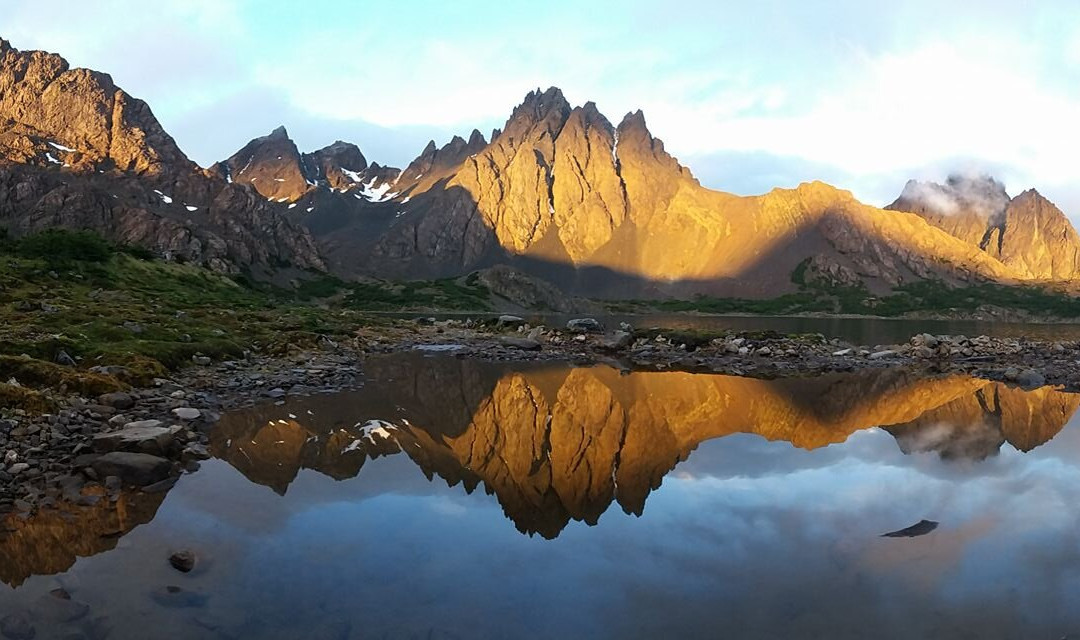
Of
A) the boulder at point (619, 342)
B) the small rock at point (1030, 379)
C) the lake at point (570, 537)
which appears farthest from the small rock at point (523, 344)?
the small rock at point (1030, 379)

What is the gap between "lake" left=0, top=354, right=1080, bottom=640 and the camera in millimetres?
9352

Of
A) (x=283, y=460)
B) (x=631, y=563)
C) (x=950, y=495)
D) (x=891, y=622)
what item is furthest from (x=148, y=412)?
(x=950, y=495)

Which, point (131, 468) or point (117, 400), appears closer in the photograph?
point (131, 468)

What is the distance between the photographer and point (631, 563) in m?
11.6

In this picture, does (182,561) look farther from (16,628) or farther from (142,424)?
(142,424)

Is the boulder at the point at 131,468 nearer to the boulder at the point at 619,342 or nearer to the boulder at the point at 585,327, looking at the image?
the boulder at the point at 619,342

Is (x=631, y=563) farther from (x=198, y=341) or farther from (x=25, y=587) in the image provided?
(x=198, y=341)

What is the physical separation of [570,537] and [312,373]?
944 inches

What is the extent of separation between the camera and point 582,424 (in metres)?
25.0

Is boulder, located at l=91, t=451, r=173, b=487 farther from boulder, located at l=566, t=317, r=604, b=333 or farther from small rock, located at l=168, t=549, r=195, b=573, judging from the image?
boulder, located at l=566, t=317, r=604, b=333

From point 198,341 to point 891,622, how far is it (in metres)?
36.2

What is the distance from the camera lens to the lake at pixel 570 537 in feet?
30.7

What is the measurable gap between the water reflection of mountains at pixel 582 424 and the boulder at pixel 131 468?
2.14 metres

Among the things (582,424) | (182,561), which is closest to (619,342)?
(582,424)
